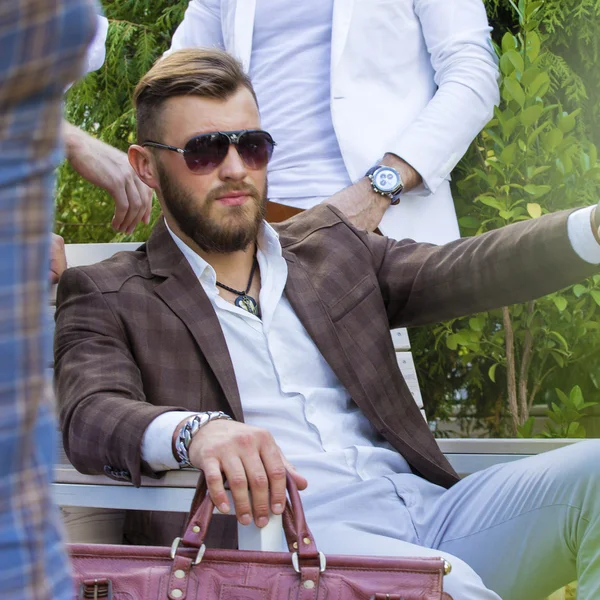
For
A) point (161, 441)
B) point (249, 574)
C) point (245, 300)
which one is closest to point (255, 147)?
point (245, 300)

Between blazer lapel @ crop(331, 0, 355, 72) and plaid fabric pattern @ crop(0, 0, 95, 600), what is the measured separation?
103 inches

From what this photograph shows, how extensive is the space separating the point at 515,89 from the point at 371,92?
1.86 feet

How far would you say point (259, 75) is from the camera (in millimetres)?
3539

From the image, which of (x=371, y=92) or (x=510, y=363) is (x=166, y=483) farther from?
(x=510, y=363)

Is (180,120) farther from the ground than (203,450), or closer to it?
farther from the ground

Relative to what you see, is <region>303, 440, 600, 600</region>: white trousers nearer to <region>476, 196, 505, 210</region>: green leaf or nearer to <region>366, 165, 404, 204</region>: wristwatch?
<region>366, 165, 404, 204</region>: wristwatch

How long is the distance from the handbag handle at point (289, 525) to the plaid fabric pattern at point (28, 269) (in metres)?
0.91

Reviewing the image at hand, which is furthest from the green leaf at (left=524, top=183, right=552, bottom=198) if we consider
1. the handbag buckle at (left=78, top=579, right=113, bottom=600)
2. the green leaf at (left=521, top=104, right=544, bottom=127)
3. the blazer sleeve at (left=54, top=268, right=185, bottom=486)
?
the handbag buckle at (left=78, top=579, right=113, bottom=600)

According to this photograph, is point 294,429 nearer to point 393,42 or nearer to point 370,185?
point 370,185

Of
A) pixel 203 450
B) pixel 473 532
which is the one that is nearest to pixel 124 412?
pixel 203 450

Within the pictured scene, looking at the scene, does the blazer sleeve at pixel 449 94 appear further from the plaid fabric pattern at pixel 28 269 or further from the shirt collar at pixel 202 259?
the plaid fabric pattern at pixel 28 269

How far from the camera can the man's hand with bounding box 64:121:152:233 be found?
277cm

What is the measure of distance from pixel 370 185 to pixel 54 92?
8.14 feet

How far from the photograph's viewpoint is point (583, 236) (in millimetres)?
2357
